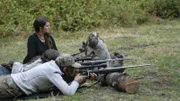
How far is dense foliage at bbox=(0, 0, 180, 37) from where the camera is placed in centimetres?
1227

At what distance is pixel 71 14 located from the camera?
13.3 metres

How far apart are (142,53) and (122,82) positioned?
3.51 m

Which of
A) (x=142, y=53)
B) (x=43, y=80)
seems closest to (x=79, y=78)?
(x=43, y=80)

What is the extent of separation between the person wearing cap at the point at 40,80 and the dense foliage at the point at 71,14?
262 inches

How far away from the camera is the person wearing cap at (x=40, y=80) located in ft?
17.3

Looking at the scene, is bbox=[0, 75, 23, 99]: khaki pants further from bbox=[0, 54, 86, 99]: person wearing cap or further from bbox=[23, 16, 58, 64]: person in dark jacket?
bbox=[23, 16, 58, 64]: person in dark jacket

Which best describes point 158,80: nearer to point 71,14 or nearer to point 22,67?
point 22,67

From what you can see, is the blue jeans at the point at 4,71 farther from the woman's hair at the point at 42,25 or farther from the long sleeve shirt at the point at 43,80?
the woman's hair at the point at 42,25

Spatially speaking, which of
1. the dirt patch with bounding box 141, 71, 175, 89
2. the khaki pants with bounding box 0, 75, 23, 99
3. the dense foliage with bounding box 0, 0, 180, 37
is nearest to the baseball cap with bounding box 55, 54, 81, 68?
the khaki pants with bounding box 0, 75, 23, 99

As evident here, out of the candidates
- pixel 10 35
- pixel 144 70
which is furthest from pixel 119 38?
pixel 144 70

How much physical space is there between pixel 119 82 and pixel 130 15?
8.95 meters

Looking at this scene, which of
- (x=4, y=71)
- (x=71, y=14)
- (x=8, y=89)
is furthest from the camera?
(x=71, y=14)

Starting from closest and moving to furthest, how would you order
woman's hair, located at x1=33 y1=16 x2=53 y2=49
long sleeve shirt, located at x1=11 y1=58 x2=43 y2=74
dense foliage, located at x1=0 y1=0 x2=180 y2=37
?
1. long sleeve shirt, located at x1=11 y1=58 x2=43 y2=74
2. woman's hair, located at x1=33 y1=16 x2=53 y2=49
3. dense foliage, located at x1=0 y1=0 x2=180 y2=37

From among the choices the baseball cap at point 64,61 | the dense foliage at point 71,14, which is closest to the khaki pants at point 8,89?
the baseball cap at point 64,61
